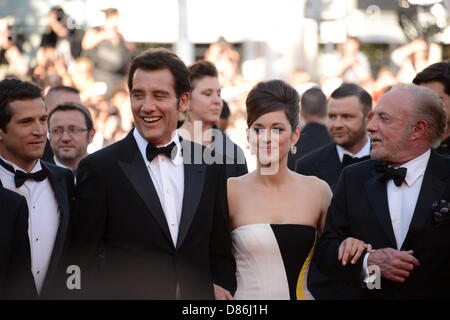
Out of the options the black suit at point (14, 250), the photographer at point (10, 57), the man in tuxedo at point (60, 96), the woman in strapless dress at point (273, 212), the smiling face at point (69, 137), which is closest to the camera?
the black suit at point (14, 250)

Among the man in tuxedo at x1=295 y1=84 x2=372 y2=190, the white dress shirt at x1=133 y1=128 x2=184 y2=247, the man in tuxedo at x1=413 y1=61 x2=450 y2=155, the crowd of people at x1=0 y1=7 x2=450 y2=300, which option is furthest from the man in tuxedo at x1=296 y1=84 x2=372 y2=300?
the white dress shirt at x1=133 y1=128 x2=184 y2=247

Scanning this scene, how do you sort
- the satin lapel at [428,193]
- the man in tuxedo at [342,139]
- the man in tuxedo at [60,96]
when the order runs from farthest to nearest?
the man in tuxedo at [60,96], the man in tuxedo at [342,139], the satin lapel at [428,193]

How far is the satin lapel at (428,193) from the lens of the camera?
495 cm

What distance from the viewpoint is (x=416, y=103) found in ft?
17.3

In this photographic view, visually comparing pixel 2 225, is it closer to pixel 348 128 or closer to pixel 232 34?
pixel 348 128

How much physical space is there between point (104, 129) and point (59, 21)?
246cm

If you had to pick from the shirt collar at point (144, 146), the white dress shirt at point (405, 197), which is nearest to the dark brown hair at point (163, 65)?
the shirt collar at point (144, 146)

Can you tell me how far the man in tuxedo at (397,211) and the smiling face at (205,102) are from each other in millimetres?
2839

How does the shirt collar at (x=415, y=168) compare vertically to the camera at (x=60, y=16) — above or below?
below

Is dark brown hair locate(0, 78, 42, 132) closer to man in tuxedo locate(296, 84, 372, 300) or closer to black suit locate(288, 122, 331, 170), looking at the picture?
man in tuxedo locate(296, 84, 372, 300)

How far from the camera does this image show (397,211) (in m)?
5.07

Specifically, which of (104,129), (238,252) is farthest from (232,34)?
(238,252)

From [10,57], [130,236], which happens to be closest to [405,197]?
[130,236]

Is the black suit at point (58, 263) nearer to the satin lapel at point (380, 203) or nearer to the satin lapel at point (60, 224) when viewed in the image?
the satin lapel at point (60, 224)
